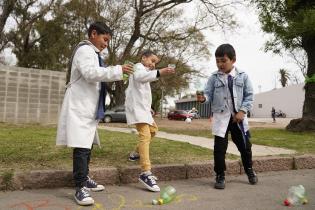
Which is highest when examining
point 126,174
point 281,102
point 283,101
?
point 283,101

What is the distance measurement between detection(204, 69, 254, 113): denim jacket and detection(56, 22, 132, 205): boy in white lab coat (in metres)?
1.39

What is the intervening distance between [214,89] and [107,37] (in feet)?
5.01

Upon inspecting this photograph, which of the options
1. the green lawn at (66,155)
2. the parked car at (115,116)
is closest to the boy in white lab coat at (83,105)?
the green lawn at (66,155)

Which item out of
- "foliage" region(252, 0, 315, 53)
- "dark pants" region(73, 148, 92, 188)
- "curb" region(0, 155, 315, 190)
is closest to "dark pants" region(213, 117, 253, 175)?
"curb" region(0, 155, 315, 190)

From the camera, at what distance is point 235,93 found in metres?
4.80

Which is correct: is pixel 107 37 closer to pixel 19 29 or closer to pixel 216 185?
pixel 216 185

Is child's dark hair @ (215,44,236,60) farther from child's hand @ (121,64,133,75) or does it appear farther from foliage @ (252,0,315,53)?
foliage @ (252,0,315,53)

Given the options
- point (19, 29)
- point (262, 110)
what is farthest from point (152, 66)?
point (262, 110)

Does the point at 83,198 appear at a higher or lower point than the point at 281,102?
lower

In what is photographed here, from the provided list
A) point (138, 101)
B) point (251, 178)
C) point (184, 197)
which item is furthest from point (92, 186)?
point (251, 178)

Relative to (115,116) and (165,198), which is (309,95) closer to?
(165,198)

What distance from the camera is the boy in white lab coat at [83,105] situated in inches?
152

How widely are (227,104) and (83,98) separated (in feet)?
5.85

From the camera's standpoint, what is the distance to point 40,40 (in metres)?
33.2
